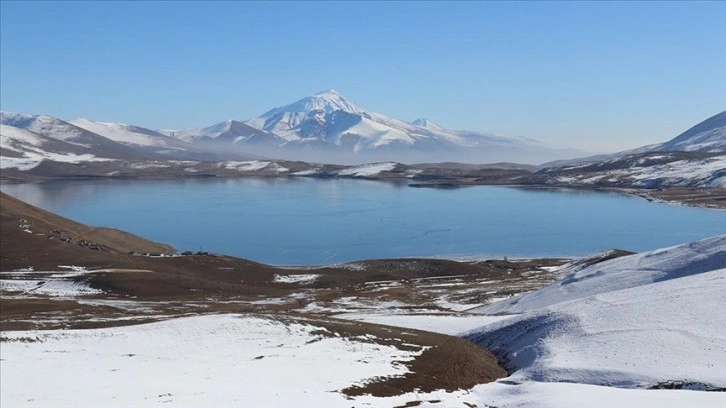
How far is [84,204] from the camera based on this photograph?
187250 mm

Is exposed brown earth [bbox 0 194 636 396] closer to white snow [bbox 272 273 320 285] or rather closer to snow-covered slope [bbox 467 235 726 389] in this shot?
white snow [bbox 272 273 320 285]

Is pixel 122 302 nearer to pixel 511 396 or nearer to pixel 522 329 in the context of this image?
pixel 522 329

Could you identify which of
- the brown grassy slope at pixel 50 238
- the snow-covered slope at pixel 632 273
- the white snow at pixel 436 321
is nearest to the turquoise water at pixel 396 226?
the brown grassy slope at pixel 50 238

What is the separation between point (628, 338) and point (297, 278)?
53.6 metres

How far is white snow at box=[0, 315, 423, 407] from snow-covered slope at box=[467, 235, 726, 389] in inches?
261

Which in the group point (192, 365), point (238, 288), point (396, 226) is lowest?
point (238, 288)

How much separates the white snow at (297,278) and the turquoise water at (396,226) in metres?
16.1

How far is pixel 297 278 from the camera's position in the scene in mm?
81500

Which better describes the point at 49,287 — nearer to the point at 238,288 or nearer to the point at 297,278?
the point at 238,288

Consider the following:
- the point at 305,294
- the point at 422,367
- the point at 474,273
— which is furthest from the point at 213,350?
the point at 474,273

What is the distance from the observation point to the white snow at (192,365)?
1096 inches

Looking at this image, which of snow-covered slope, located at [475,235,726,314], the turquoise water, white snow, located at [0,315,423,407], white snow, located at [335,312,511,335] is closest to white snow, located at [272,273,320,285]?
the turquoise water

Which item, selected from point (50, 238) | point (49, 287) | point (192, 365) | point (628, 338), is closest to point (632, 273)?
point (628, 338)

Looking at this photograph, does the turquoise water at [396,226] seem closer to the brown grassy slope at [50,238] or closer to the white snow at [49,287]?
the brown grassy slope at [50,238]
